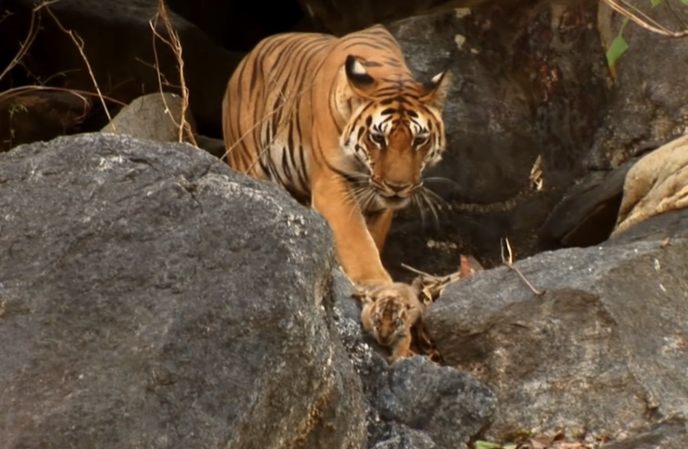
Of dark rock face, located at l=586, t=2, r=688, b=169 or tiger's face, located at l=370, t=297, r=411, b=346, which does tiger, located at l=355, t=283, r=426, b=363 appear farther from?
dark rock face, located at l=586, t=2, r=688, b=169

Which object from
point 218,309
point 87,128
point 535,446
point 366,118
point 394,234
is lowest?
point 87,128

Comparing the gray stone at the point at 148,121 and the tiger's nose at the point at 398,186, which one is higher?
the tiger's nose at the point at 398,186

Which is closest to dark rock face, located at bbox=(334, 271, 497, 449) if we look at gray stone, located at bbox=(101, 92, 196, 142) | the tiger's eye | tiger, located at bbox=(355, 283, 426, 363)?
tiger, located at bbox=(355, 283, 426, 363)

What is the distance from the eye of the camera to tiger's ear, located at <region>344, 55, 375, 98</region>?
7723 millimetres

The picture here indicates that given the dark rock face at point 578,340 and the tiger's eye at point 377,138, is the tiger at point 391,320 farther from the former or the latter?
the tiger's eye at point 377,138

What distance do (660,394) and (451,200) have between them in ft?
13.2

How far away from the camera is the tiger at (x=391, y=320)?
19.0 feet

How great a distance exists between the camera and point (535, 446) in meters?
5.29

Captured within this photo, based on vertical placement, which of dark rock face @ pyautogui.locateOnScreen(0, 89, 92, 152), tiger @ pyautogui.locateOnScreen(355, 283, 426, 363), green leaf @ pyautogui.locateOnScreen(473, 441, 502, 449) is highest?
green leaf @ pyautogui.locateOnScreen(473, 441, 502, 449)

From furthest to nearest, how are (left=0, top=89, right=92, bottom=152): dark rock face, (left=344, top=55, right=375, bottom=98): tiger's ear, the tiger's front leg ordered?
(left=0, top=89, right=92, bottom=152): dark rock face → (left=344, top=55, right=375, bottom=98): tiger's ear → the tiger's front leg

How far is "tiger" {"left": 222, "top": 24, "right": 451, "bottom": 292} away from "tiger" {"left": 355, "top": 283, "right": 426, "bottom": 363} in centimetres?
88

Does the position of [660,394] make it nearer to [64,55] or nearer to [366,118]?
[366,118]

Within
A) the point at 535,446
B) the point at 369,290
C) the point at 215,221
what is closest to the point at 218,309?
the point at 215,221

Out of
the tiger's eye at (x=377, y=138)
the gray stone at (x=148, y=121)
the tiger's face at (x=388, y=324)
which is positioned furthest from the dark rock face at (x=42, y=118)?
the tiger's face at (x=388, y=324)
